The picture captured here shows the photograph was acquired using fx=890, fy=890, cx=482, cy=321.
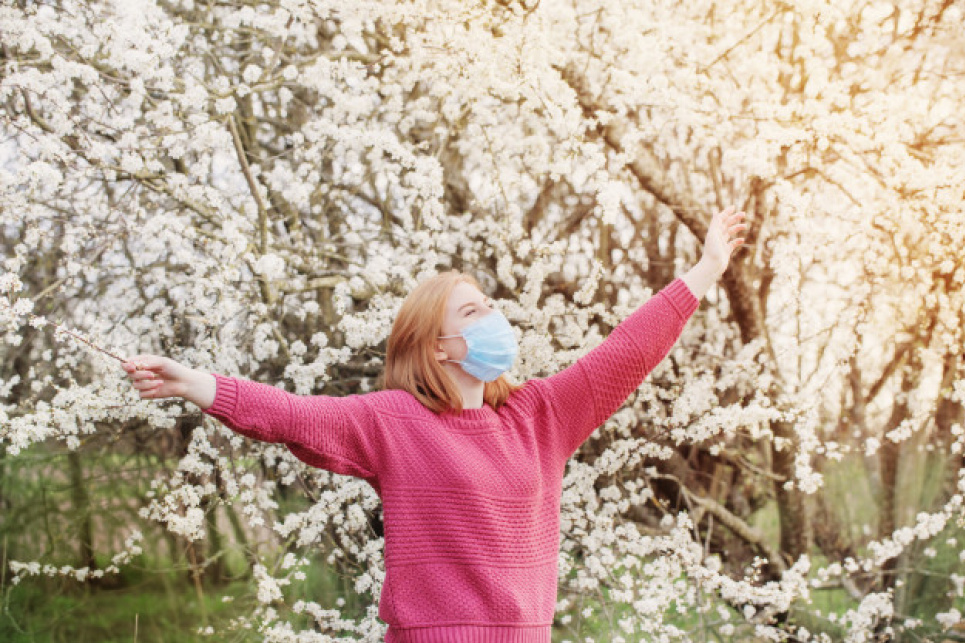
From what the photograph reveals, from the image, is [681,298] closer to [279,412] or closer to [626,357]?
[626,357]

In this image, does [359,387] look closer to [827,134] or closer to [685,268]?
[685,268]

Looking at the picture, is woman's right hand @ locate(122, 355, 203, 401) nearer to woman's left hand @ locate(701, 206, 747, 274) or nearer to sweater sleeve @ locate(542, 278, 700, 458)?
sweater sleeve @ locate(542, 278, 700, 458)

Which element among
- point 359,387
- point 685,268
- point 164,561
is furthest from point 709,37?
point 164,561

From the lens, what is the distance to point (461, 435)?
7.68 feet

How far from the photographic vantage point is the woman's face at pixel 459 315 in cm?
240

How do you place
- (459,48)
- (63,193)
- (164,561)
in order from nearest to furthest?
(459,48), (63,193), (164,561)

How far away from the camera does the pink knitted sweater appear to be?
219 cm

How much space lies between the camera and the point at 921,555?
478cm

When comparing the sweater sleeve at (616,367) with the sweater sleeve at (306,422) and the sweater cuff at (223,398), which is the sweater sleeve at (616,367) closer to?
the sweater sleeve at (306,422)

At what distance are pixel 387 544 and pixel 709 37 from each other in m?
3.86

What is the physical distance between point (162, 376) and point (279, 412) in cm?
27

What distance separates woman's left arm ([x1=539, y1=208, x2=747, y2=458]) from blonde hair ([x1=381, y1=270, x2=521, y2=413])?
206mm

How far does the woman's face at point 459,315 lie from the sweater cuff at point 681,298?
19.8 inches

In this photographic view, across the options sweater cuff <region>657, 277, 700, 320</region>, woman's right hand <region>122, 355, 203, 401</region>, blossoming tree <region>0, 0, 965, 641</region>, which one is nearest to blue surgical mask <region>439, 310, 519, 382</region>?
sweater cuff <region>657, 277, 700, 320</region>
